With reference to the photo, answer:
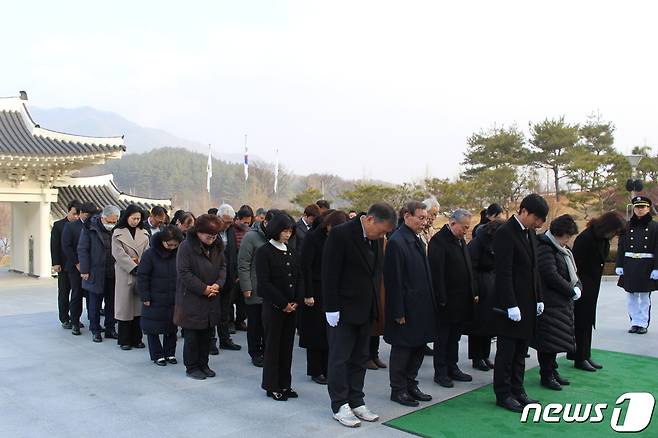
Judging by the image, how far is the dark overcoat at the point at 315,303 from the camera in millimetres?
4984

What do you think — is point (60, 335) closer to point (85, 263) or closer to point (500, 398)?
point (85, 263)

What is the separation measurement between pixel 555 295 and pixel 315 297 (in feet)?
7.00

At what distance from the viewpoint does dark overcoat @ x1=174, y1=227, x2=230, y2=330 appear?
5.09 metres

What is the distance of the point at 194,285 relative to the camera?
5066mm

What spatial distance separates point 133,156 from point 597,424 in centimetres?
7712

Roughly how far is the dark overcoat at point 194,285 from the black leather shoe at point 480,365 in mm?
2697

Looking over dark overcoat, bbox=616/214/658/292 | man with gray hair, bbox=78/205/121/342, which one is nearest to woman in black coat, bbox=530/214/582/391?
dark overcoat, bbox=616/214/658/292

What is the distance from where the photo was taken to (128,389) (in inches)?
191

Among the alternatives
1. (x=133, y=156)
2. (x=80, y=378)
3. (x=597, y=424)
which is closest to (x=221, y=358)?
(x=80, y=378)

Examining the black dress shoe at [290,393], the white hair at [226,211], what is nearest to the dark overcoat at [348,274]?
the black dress shoe at [290,393]

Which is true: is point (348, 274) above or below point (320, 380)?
above

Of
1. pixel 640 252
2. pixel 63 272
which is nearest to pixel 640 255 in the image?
pixel 640 252

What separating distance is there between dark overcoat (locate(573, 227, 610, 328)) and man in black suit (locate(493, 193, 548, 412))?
1347 mm

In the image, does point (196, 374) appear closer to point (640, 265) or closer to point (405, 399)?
point (405, 399)
